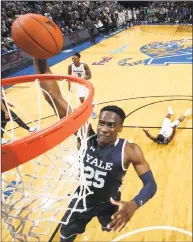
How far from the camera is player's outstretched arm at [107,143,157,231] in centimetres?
212

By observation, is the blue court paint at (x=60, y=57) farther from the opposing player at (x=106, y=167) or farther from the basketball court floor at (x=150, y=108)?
the opposing player at (x=106, y=167)

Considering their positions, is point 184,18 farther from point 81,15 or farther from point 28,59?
point 28,59

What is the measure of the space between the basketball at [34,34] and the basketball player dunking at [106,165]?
164mm

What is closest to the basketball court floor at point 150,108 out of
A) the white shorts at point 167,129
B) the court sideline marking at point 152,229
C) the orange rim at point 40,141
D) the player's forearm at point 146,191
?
the court sideline marking at point 152,229

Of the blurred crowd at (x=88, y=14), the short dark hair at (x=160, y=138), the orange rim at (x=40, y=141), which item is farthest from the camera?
the blurred crowd at (x=88, y=14)

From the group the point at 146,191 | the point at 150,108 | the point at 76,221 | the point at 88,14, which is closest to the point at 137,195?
the point at 146,191

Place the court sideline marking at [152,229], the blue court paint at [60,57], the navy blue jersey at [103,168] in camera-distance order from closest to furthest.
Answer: the navy blue jersey at [103,168] → the court sideline marking at [152,229] → the blue court paint at [60,57]

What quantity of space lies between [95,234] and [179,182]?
60.6 inches

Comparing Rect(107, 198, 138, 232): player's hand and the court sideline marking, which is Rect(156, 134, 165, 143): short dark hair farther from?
Rect(107, 198, 138, 232): player's hand

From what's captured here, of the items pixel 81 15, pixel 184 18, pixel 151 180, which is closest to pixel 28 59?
pixel 81 15

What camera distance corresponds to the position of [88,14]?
19609mm

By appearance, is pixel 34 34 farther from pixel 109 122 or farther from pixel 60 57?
pixel 60 57

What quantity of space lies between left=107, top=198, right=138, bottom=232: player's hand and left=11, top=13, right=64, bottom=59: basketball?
1.28 m

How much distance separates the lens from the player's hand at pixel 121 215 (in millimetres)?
2098
